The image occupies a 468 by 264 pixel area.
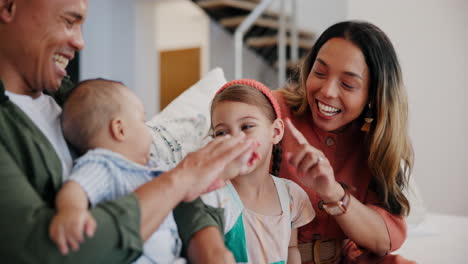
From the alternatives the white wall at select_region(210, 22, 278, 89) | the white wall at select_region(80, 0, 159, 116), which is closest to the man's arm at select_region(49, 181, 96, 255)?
the white wall at select_region(80, 0, 159, 116)

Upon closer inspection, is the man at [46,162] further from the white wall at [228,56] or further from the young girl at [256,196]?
the white wall at [228,56]

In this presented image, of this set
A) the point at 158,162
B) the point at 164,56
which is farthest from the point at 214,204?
the point at 164,56

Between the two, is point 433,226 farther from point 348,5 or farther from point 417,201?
point 348,5

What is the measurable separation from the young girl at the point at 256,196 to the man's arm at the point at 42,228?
0.33 meters

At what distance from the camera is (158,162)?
3.88ft

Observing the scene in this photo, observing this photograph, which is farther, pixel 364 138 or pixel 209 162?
pixel 364 138

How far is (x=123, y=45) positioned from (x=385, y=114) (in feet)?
14.8

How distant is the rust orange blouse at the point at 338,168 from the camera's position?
151 centimetres

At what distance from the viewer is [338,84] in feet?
4.99

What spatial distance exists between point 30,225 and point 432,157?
11.9 feet

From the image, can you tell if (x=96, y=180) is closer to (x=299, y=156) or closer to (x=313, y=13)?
(x=299, y=156)

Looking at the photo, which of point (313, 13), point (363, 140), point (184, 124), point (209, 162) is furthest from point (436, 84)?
A: point (209, 162)

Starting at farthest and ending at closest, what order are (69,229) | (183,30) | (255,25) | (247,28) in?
(183,30), (255,25), (247,28), (69,229)

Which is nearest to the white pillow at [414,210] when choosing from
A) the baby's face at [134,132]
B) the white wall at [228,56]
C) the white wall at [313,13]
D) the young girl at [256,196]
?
the young girl at [256,196]
